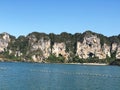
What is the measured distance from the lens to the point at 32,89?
6631 cm

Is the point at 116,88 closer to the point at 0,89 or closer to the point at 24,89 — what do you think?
the point at 24,89

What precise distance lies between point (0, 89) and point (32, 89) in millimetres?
6161

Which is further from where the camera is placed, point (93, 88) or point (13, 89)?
point (93, 88)

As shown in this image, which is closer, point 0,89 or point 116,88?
point 0,89

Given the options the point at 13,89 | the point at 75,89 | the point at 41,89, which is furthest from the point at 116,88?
the point at 13,89

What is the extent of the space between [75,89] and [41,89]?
6.83 metres

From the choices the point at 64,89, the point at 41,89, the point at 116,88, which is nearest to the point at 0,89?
the point at 41,89

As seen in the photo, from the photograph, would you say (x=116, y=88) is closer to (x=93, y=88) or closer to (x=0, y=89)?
(x=93, y=88)

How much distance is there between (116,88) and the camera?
7206 cm

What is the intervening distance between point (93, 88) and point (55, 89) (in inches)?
337

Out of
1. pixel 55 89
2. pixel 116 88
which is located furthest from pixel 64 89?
pixel 116 88

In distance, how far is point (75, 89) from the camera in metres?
67.9

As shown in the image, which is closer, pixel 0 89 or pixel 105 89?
pixel 0 89

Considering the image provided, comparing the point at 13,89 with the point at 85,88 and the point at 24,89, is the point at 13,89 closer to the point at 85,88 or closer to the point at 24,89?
the point at 24,89
